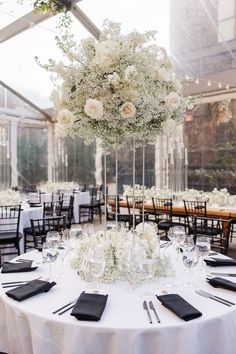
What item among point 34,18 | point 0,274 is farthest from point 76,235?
point 34,18

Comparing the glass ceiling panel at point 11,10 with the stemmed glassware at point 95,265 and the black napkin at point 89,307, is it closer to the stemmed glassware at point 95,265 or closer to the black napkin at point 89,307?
the stemmed glassware at point 95,265

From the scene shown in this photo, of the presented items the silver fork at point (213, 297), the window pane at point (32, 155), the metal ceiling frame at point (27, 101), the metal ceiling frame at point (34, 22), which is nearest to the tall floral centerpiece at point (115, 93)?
the silver fork at point (213, 297)

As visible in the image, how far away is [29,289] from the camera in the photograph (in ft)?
6.63

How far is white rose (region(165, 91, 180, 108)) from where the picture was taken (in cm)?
222

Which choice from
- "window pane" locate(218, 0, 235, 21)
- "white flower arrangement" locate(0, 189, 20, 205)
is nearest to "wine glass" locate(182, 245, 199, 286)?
"window pane" locate(218, 0, 235, 21)

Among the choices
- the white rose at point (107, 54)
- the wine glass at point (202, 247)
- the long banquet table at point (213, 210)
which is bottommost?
the long banquet table at point (213, 210)

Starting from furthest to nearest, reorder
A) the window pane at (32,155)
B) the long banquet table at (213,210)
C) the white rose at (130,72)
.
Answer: the window pane at (32,155), the long banquet table at (213,210), the white rose at (130,72)

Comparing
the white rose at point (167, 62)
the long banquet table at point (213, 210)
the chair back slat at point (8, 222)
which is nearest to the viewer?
the white rose at point (167, 62)

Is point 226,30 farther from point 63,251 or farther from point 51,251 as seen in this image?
point 51,251

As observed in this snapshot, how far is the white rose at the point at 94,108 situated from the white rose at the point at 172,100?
0.46 meters

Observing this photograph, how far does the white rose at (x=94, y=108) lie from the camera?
2068 millimetres

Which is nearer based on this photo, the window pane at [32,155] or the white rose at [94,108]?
the white rose at [94,108]

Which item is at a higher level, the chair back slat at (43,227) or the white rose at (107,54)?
the white rose at (107,54)

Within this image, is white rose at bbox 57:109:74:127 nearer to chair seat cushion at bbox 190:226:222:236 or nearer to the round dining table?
the round dining table
